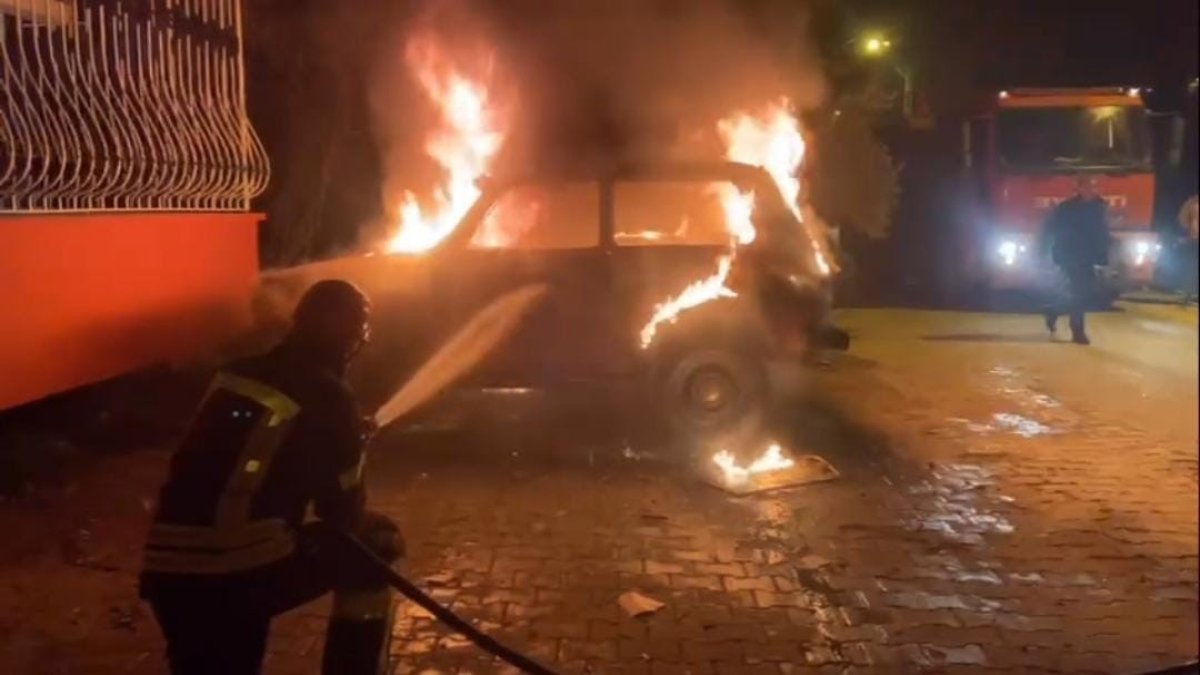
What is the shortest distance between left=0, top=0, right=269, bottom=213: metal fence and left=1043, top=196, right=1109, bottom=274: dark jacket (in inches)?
326

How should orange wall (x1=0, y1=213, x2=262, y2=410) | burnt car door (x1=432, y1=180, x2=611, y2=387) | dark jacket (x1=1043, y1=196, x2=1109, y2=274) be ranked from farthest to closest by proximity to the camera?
1. dark jacket (x1=1043, y1=196, x2=1109, y2=274)
2. burnt car door (x1=432, y1=180, x2=611, y2=387)
3. orange wall (x1=0, y1=213, x2=262, y2=410)

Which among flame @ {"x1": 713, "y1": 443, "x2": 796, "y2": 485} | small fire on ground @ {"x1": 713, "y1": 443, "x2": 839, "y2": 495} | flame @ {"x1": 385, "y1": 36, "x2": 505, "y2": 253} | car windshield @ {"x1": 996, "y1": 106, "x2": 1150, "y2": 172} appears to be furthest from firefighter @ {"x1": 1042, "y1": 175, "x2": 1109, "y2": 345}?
small fire on ground @ {"x1": 713, "y1": 443, "x2": 839, "y2": 495}

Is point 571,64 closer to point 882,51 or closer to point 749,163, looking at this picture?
point 749,163

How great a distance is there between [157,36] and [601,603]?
4582mm

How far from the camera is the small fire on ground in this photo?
297 inches

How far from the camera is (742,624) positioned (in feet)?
17.3

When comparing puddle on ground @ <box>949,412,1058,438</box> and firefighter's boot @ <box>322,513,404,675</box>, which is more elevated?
firefighter's boot @ <box>322,513,404,675</box>

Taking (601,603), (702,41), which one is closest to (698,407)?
(601,603)

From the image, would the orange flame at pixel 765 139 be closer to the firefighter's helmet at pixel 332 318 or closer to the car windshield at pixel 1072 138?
the car windshield at pixel 1072 138

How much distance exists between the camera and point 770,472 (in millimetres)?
7789

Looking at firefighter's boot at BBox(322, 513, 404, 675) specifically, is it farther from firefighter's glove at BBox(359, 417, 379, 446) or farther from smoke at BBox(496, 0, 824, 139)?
smoke at BBox(496, 0, 824, 139)

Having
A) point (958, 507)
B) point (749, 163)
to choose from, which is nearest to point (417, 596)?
point (958, 507)

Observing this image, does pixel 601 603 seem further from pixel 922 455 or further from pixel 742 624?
pixel 922 455

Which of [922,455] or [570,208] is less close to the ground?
[570,208]
